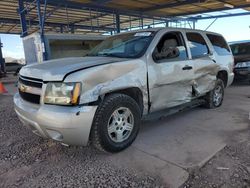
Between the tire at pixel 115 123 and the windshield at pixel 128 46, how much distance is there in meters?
0.85

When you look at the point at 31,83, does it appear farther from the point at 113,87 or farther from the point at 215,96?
the point at 215,96

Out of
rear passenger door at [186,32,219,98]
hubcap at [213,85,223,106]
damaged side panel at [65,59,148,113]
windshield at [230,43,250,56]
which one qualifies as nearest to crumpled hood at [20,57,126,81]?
damaged side panel at [65,59,148,113]

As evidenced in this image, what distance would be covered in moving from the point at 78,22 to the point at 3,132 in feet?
56.1

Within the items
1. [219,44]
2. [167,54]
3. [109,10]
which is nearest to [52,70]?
[167,54]

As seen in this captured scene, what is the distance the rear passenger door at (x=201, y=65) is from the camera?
14.9 ft

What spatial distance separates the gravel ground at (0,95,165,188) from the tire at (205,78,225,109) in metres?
3.20

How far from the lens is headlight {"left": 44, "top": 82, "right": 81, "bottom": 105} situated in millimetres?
2738

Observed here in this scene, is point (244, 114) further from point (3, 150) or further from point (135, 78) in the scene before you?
point (3, 150)

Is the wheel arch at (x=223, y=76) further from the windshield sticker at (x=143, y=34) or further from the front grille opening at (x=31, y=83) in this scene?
the front grille opening at (x=31, y=83)

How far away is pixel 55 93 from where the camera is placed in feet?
9.21

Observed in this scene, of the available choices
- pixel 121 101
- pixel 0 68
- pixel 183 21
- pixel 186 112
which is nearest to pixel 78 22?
pixel 0 68

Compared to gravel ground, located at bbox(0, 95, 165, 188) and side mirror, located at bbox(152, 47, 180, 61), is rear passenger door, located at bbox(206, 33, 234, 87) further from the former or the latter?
gravel ground, located at bbox(0, 95, 165, 188)

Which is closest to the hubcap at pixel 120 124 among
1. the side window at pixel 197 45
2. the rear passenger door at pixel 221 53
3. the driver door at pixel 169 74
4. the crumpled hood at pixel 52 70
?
the driver door at pixel 169 74

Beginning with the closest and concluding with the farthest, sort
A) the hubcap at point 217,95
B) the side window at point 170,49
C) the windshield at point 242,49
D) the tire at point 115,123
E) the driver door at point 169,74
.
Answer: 1. the tire at point 115,123
2. the driver door at point 169,74
3. the side window at point 170,49
4. the hubcap at point 217,95
5. the windshield at point 242,49
